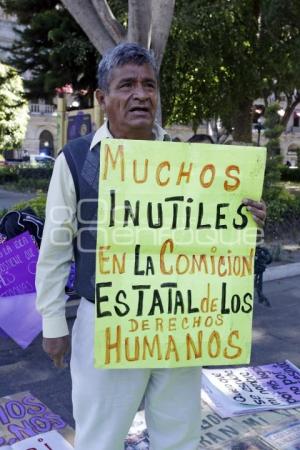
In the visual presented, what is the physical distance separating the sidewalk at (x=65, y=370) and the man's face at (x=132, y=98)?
5.92ft

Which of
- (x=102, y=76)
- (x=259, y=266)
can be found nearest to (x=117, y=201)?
(x=102, y=76)

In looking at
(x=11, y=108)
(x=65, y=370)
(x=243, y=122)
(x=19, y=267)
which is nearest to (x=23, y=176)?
(x=11, y=108)

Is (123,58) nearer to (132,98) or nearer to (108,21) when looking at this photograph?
(132,98)

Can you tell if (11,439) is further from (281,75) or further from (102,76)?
(281,75)

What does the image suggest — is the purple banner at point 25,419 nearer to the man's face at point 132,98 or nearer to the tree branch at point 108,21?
the man's face at point 132,98

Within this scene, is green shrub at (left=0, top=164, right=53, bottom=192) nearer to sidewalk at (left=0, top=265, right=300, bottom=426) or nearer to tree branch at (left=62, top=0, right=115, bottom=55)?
tree branch at (left=62, top=0, right=115, bottom=55)

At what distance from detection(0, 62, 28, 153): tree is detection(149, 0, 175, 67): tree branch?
12925 millimetres

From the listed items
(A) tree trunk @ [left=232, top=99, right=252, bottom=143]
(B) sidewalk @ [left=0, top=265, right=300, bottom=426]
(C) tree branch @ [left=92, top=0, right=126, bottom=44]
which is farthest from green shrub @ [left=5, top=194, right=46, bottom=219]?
(A) tree trunk @ [left=232, top=99, right=252, bottom=143]

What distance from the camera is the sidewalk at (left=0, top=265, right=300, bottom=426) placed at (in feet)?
10.3

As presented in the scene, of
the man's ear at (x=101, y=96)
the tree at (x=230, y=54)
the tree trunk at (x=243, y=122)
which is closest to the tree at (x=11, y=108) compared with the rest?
the tree at (x=230, y=54)

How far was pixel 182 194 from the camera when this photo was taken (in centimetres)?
179

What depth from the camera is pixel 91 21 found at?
5.81 meters

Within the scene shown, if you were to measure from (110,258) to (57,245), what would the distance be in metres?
0.21

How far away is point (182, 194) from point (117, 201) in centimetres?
24
